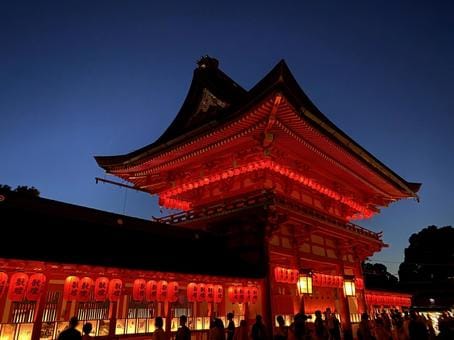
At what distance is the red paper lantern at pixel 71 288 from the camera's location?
31.5 ft

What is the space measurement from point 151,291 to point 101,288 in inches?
63.4

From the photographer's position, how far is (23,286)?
8898 mm

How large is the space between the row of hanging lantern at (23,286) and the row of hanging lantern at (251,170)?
9752 millimetres

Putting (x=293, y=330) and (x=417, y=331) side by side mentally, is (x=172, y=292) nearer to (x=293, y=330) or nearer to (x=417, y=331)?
(x=293, y=330)

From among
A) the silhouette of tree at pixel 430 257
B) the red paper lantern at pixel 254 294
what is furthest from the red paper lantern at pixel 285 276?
the silhouette of tree at pixel 430 257

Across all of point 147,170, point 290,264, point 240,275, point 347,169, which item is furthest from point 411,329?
point 147,170

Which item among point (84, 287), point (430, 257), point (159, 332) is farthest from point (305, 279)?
point (430, 257)

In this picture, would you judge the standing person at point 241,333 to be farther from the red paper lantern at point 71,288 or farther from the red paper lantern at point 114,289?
the red paper lantern at point 71,288

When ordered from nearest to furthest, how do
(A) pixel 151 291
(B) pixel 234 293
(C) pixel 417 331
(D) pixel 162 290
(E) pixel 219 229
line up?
(C) pixel 417 331 → (A) pixel 151 291 → (D) pixel 162 290 → (B) pixel 234 293 → (E) pixel 219 229

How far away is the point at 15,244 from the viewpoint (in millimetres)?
8789

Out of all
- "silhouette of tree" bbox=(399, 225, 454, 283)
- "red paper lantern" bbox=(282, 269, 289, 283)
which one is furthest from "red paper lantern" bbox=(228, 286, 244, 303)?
"silhouette of tree" bbox=(399, 225, 454, 283)

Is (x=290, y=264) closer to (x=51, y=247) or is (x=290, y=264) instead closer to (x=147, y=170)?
(x=147, y=170)

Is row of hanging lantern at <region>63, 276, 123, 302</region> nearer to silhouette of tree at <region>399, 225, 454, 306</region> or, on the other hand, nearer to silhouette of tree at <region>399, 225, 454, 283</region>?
silhouette of tree at <region>399, 225, 454, 306</region>

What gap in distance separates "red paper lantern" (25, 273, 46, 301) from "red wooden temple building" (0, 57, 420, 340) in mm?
27
